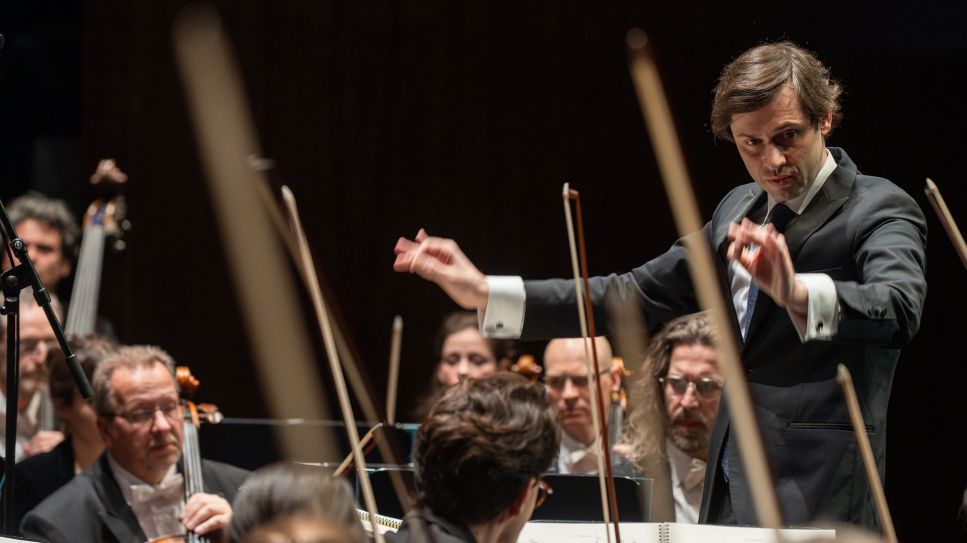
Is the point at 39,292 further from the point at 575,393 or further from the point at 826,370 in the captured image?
the point at 575,393

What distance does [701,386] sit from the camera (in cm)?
313

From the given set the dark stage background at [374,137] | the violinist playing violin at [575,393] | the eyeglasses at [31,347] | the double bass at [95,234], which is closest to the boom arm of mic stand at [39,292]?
the eyeglasses at [31,347]

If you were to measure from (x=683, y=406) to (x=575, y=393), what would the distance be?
1.72 feet

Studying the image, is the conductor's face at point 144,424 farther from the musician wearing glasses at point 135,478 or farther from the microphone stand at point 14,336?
the microphone stand at point 14,336

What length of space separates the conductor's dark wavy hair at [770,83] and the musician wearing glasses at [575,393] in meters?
1.54

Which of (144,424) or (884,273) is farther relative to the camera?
(144,424)

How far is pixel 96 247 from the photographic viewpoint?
14.8 feet

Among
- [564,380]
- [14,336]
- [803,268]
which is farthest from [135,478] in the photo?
[803,268]

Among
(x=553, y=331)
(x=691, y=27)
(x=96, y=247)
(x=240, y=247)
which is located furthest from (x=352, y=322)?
(x=553, y=331)

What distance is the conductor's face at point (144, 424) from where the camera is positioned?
9.39 feet

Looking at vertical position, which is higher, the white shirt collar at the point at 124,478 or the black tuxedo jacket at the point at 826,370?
the black tuxedo jacket at the point at 826,370

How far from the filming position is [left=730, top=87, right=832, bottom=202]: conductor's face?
6.22 ft

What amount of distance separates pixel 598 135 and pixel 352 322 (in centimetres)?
128

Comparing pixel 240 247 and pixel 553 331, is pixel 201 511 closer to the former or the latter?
pixel 553 331
